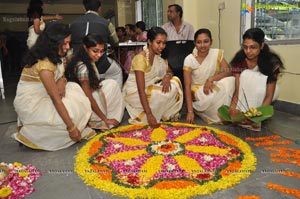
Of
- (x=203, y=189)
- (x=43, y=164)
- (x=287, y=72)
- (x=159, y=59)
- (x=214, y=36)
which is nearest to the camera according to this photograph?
(x=203, y=189)

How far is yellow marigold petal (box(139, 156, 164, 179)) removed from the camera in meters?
1.68

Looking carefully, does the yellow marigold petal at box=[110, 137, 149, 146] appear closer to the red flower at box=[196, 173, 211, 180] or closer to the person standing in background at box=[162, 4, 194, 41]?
the red flower at box=[196, 173, 211, 180]

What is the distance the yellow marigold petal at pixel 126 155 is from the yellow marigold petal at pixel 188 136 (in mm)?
341

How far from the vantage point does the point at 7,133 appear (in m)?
2.65

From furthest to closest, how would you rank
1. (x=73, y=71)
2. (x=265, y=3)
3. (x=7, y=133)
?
(x=265, y=3)
(x=7, y=133)
(x=73, y=71)

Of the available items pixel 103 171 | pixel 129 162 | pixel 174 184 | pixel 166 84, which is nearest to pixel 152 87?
pixel 166 84

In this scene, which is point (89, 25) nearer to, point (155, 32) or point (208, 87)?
point (155, 32)

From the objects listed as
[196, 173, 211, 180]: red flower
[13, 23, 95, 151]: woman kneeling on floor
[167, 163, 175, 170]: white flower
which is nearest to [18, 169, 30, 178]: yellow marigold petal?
[13, 23, 95, 151]: woman kneeling on floor

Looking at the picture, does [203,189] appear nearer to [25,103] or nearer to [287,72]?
[25,103]

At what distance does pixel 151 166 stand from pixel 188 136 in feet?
1.98

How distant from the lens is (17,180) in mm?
1616

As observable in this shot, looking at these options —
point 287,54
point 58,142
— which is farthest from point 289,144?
point 58,142

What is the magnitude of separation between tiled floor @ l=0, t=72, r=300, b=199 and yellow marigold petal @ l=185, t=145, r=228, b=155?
237 millimetres

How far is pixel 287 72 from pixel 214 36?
1.41 metres
